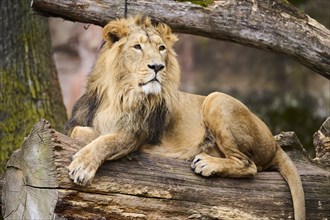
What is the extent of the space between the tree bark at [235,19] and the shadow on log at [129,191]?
113 centimetres

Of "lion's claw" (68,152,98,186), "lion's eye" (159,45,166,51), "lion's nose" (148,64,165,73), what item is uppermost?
"lion's eye" (159,45,166,51)

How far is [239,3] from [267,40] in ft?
1.26

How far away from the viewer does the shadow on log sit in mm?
5352

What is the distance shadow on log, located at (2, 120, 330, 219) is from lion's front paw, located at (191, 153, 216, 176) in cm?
6

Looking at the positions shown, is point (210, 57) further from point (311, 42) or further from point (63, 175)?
point (63, 175)

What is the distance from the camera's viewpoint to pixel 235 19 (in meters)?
6.68

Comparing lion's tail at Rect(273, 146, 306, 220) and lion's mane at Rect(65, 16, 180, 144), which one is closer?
lion's mane at Rect(65, 16, 180, 144)

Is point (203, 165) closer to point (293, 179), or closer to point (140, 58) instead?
point (293, 179)

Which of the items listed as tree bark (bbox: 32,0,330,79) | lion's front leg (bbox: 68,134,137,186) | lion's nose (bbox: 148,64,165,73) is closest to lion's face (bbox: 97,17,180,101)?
lion's nose (bbox: 148,64,165,73)

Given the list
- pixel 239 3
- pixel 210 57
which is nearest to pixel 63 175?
pixel 239 3

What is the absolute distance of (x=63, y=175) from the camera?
5.32 meters

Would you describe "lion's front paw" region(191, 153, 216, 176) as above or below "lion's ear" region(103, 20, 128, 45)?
below

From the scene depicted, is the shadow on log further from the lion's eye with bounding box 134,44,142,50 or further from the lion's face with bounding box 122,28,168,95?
the lion's eye with bounding box 134,44,142,50

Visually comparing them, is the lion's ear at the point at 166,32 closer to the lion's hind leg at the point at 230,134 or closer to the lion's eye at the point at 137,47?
the lion's eye at the point at 137,47
